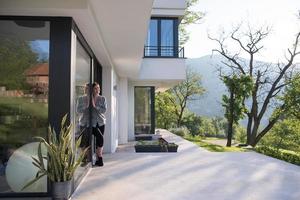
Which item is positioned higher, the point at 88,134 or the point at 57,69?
the point at 57,69

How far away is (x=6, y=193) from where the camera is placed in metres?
4.86

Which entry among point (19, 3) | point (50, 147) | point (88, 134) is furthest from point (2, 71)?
point (88, 134)

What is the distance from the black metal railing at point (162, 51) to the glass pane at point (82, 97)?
717 centimetres

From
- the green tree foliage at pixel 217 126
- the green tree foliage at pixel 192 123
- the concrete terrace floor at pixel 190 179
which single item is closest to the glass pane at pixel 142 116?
the concrete terrace floor at pixel 190 179

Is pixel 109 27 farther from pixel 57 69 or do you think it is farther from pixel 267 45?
pixel 267 45

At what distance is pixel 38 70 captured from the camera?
5.00 metres

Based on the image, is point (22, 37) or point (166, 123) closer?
point (22, 37)

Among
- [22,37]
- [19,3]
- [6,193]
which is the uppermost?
[19,3]

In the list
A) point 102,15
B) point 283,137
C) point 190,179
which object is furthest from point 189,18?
point 102,15

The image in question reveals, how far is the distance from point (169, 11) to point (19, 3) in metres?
10.2

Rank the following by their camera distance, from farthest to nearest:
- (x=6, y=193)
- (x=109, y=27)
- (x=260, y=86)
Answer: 1. (x=260, y=86)
2. (x=109, y=27)
3. (x=6, y=193)

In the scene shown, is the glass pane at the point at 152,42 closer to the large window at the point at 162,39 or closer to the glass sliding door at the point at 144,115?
the large window at the point at 162,39

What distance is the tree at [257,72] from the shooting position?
77.6ft

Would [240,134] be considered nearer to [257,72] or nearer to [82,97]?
[257,72]
